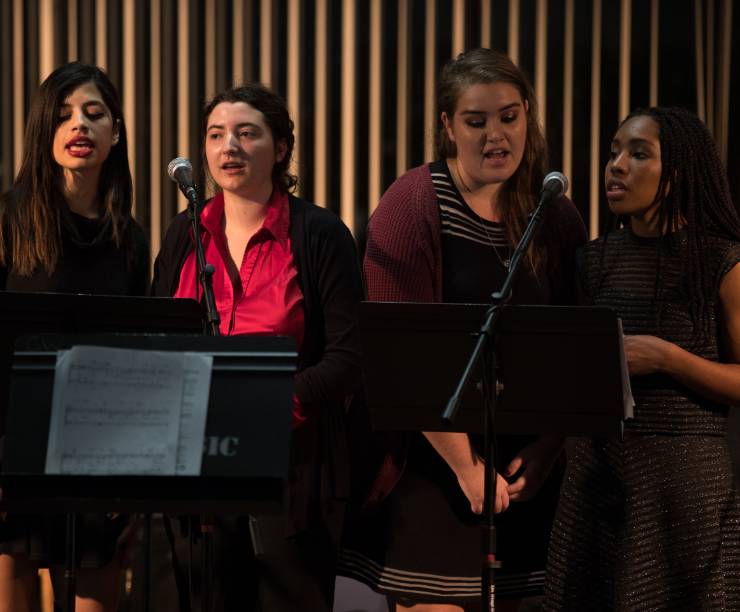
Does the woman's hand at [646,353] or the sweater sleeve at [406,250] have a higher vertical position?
the sweater sleeve at [406,250]

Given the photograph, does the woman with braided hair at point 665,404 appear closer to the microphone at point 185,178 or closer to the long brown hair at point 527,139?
the long brown hair at point 527,139

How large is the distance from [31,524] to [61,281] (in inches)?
26.3

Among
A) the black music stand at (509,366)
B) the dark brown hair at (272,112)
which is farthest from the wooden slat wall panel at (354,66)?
the black music stand at (509,366)

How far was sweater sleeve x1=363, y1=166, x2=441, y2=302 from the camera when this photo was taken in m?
2.73

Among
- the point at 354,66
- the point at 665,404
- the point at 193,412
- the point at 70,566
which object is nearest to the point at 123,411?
the point at 193,412

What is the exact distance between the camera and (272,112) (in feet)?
9.78

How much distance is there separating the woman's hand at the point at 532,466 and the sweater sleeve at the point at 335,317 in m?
0.45

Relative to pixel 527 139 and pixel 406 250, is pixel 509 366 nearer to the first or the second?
pixel 406 250

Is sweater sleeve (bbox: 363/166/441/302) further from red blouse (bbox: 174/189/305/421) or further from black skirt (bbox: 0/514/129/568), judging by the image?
black skirt (bbox: 0/514/129/568)

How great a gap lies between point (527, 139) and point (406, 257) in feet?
1.58

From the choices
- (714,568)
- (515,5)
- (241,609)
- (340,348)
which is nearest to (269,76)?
(515,5)

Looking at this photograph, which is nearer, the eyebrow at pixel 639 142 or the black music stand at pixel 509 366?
the black music stand at pixel 509 366

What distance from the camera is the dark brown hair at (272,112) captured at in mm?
2967

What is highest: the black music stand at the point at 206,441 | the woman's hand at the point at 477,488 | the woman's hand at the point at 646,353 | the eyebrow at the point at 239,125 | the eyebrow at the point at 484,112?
the eyebrow at the point at 484,112
